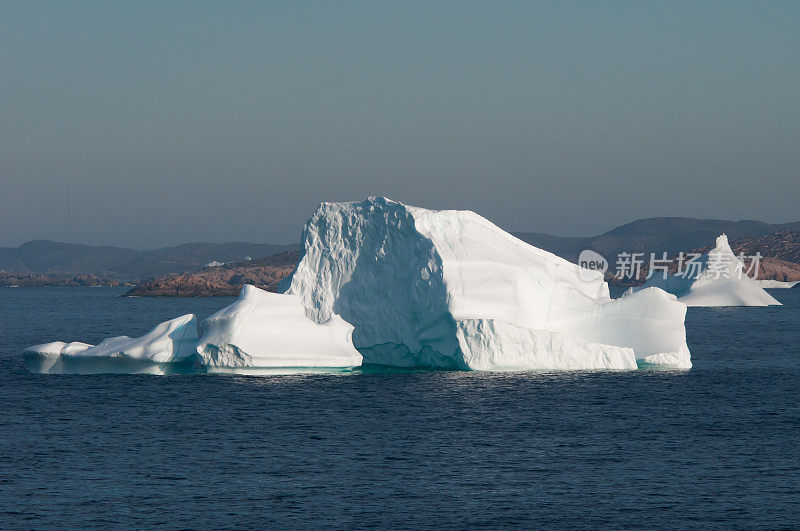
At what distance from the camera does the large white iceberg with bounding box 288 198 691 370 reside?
33125 millimetres

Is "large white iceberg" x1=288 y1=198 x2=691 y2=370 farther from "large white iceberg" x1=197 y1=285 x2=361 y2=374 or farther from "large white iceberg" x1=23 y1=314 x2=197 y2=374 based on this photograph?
"large white iceberg" x1=23 y1=314 x2=197 y2=374

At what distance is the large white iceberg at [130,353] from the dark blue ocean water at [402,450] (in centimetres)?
59

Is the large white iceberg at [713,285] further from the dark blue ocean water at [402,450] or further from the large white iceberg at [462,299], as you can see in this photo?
the large white iceberg at [462,299]

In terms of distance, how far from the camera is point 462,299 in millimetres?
33000

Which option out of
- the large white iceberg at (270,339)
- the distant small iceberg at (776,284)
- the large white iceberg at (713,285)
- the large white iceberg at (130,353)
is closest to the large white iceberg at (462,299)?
the large white iceberg at (270,339)

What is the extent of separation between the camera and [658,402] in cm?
2941

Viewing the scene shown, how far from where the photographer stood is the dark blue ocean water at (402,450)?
17391 millimetres

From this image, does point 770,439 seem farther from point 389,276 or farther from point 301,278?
point 301,278

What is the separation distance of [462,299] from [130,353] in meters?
11.6

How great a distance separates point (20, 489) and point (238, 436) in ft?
20.3

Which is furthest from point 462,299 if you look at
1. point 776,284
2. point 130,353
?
point 776,284

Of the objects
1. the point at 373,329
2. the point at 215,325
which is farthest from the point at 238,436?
the point at 373,329

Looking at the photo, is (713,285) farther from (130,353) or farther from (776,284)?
(130,353)

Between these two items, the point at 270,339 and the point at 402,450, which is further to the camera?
the point at 270,339
